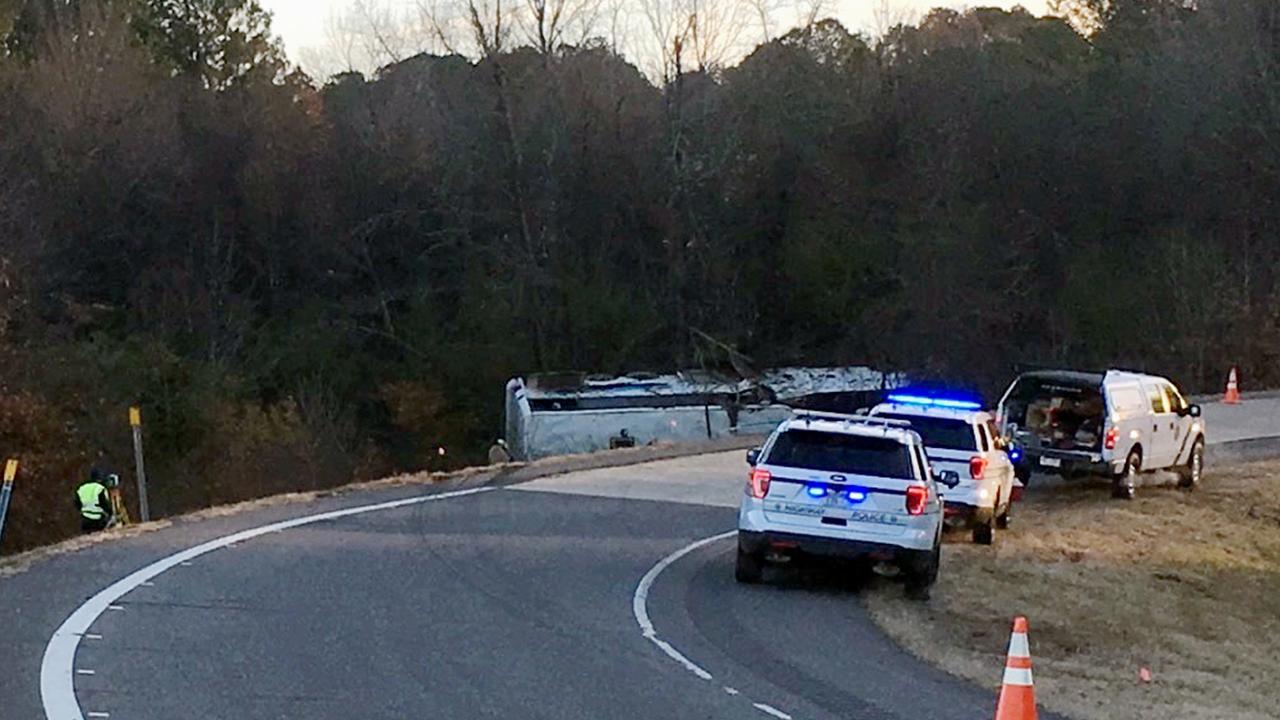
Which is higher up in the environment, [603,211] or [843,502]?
[603,211]

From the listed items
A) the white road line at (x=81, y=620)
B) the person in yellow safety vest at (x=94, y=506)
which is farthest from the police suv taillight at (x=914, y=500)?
the person in yellow safety vest at (x=94, y=506)

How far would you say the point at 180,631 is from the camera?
44.1 ft

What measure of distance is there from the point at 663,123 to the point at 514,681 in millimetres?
52438

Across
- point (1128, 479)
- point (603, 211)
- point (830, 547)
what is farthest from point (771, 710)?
point (603, 211)

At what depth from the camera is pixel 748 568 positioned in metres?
18.3

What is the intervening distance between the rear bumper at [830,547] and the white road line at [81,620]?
5.46m

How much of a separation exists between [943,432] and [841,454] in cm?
456

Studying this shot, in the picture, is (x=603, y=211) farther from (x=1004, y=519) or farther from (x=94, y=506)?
(x=1004, y=519)

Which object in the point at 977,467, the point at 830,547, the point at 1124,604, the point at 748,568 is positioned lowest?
the point at 1124,604

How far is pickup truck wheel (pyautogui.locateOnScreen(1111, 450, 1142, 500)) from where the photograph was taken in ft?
90.4

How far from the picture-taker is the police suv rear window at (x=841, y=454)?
18.0m

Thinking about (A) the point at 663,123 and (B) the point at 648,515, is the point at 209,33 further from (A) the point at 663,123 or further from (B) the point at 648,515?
(B) the point at 648,515

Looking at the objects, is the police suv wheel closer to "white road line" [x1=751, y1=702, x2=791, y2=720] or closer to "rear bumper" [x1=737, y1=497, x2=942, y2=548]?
"rear bumper" [x1=737, y1=497, x2=942, y2=548]

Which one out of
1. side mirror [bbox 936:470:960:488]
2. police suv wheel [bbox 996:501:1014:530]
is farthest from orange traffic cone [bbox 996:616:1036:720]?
police suv wheel [bbox 996:501:1014:530]
